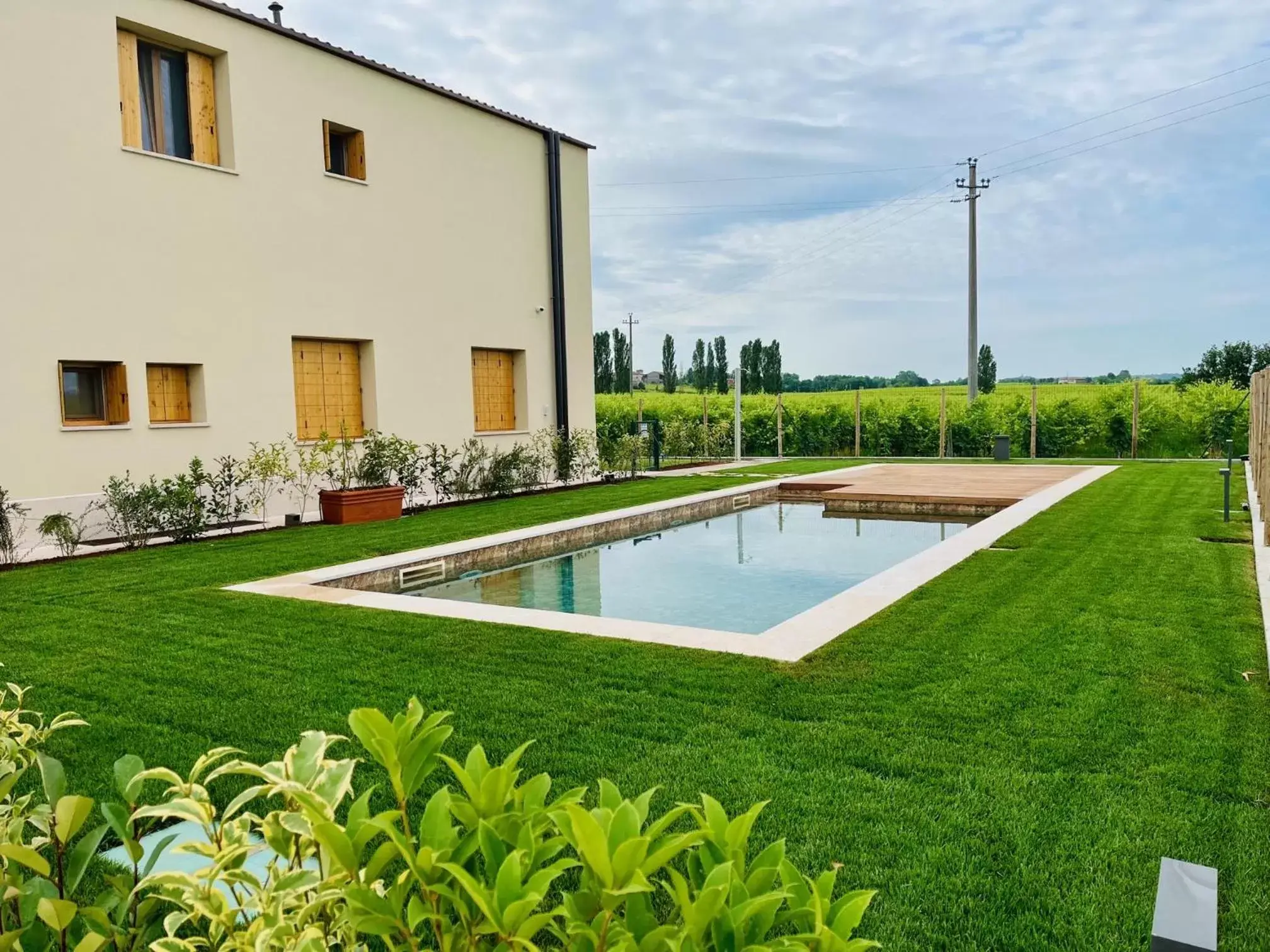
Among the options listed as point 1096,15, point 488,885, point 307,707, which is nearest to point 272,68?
point 307,707

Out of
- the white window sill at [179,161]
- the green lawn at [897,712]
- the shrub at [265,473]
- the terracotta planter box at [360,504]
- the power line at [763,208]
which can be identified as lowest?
the green lawn at [897,712]

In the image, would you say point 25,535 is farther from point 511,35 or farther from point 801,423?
point 801,423

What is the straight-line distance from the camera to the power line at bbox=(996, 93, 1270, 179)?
2698 centimetres

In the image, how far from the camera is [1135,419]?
2177 cm

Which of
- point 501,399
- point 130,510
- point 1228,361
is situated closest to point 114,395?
point 130,510

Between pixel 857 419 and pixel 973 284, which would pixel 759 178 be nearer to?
pixel 973 284

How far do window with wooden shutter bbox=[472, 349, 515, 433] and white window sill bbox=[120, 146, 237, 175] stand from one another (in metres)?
5.14

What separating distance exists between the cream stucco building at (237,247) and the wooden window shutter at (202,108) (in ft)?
0.07

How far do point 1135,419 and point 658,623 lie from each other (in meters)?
18.9

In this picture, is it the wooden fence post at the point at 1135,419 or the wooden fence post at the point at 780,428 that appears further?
the wooden fence post at the point at 780,428

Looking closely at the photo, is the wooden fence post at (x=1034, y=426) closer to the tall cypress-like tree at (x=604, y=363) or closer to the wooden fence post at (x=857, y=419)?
the wooden fence post at (x=857, y=419)

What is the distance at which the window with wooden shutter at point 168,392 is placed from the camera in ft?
37.0

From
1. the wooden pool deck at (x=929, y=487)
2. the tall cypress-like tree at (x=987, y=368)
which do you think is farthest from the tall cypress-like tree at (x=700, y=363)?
the wooden pool deck at (x=929, y=487)

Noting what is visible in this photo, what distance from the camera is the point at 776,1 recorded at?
16141 millimetres
